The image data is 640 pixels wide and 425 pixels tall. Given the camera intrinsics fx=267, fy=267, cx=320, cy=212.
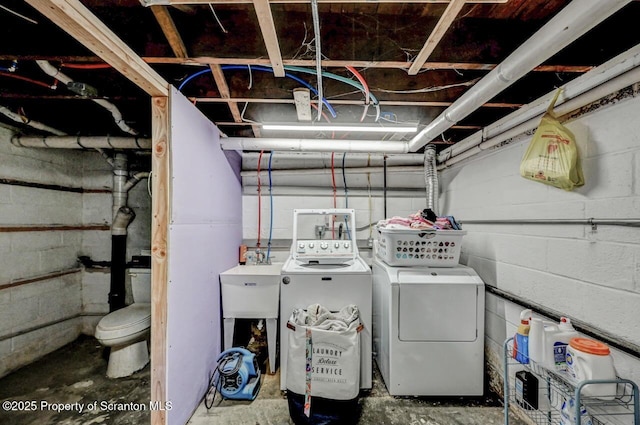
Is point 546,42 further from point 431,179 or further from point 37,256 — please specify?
point 37,256

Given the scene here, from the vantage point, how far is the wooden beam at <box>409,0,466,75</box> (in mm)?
988

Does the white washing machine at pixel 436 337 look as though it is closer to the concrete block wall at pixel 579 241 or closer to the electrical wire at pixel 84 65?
the concrete block wall at pixel 579 241

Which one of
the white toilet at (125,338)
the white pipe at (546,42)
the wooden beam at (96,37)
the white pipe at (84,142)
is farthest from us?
the white pipe at (84,142)

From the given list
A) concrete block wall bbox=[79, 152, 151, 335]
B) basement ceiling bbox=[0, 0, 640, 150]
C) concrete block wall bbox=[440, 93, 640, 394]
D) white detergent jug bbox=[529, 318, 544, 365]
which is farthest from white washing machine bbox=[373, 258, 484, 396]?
concrete block wall bbox=[79, 152, 151, 335]

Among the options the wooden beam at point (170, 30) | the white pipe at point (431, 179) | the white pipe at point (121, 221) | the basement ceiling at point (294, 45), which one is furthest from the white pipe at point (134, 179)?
the white pipe at point (431, 179)

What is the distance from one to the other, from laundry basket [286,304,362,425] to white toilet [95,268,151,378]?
1.49 m

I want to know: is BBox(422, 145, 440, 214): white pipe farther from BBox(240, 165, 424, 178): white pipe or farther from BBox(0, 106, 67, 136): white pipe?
BBox(0, 106, 67, 136): white pipe

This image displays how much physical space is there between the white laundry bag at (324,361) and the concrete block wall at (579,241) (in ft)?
3.79

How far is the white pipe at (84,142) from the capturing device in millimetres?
2459

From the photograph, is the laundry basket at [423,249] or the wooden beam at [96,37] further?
the laundry basket at [423,249]

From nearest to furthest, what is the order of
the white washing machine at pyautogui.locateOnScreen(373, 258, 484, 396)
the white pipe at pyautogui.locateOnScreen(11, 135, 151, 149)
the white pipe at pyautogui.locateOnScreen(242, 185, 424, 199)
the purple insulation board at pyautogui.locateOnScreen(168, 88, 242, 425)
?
the purple insulation board at pyautogui.locateOnScreen(168, 88, 242, 425) → the white washing machine at pyautogui.locateOnScreen(373, 258, 484, 396) → the white pipe at pyautogui.locateOnScreen(11, 135, 151, 149) → the white pipe at pyautogui.locateOnScreen(242, 185, 424, 199)

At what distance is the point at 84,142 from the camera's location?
8.22 feet

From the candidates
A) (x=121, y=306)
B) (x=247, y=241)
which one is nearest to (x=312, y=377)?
(x=247, y=241)

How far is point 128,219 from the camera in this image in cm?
289
